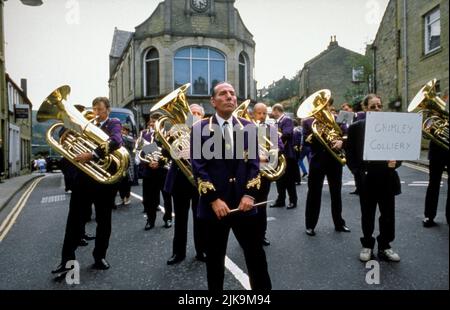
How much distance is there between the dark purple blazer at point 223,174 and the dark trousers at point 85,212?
1698 mm

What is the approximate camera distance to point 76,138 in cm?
392

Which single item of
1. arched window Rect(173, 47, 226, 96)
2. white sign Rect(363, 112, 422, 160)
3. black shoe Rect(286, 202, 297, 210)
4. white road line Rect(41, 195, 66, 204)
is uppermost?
arched window Rect(173, 47, 226, 96)

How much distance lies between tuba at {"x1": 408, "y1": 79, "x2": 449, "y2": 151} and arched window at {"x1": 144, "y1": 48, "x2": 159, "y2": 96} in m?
17.2

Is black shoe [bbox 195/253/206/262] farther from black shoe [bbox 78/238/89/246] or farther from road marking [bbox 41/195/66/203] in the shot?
road marking [bbox 41/195/66/203]

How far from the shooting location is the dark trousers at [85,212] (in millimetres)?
3789

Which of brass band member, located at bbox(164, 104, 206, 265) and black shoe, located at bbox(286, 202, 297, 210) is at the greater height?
brass band member, located at bbox(164, 104, 206, 265)

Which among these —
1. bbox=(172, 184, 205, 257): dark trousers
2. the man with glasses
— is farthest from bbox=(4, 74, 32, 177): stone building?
the man with glasses

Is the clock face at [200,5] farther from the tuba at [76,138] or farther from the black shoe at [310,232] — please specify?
the black shoe at [310,232]

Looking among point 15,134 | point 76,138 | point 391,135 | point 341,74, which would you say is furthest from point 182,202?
point 15,134

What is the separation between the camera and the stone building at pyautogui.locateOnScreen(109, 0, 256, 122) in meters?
19.4

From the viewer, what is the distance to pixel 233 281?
3.40 m

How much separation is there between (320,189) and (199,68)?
1597cm
